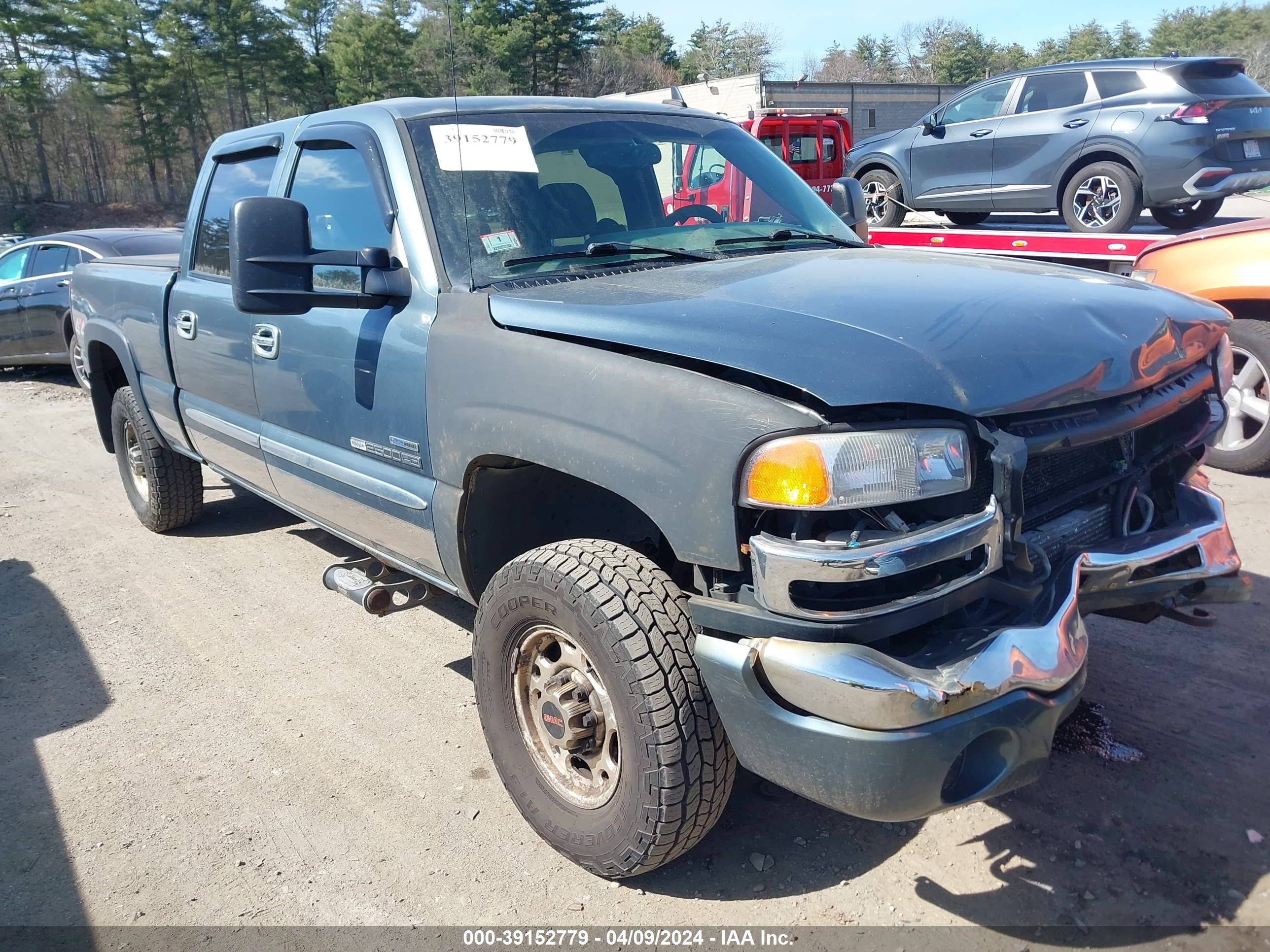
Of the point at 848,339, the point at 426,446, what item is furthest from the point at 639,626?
the point at 426,446

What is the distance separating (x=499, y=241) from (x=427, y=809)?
1.78m

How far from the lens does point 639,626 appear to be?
7.65ft

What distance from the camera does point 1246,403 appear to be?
209 inches

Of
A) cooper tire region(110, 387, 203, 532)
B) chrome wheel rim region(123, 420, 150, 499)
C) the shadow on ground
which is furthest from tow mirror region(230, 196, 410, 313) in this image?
chrome wheel rim region(123, 420, 150, 499)

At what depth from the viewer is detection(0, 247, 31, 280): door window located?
11.0 meters

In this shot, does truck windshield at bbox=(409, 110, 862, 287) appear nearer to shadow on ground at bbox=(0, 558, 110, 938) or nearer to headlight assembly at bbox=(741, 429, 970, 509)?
headlight assembly at bbox=(741, 429, 970, 509)

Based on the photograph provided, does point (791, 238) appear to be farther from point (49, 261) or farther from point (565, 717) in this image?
point (49, 261)

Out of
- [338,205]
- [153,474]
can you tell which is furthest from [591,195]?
[153,474]

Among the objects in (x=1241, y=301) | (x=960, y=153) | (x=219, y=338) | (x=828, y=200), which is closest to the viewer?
(x=219, y=338)

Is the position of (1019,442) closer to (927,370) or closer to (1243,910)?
(927,370)

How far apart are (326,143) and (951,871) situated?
3.19 m

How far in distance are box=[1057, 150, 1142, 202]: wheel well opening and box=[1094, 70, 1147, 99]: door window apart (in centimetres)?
51

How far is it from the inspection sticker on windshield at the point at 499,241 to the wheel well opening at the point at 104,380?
3559mm

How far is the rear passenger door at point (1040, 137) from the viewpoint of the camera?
9273mm
